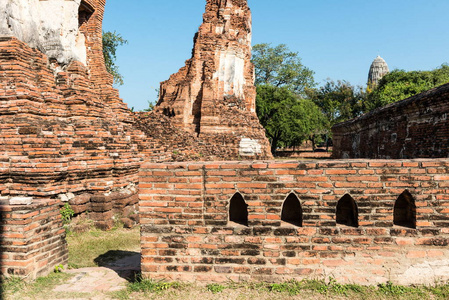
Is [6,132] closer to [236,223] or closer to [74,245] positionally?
[74,245]

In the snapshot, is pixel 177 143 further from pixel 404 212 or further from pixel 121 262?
pixel 404 212

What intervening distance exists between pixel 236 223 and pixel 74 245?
324 cm

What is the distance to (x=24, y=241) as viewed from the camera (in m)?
3.35

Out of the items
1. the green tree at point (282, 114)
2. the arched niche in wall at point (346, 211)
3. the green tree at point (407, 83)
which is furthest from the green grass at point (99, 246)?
the green tree at point (282, 114)

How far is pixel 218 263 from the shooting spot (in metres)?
3.21

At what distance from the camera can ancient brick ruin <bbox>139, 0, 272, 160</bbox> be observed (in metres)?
14.6

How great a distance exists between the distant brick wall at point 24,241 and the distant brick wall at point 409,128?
23.5 ft

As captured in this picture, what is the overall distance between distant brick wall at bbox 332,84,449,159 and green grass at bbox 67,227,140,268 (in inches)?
252

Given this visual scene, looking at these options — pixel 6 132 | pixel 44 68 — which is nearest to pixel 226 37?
pixel 44 68

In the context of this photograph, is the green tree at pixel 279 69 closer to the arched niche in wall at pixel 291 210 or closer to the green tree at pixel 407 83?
the green tree at pixel 407 83

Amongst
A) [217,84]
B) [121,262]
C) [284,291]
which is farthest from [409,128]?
[217,84]

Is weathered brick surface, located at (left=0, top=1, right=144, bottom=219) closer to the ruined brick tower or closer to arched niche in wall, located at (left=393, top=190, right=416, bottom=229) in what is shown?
arched niche in wall, located at (left=393, top=190, right=416, bottom=229)

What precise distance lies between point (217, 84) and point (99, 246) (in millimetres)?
11271

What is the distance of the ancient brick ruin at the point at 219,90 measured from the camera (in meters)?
14.6
